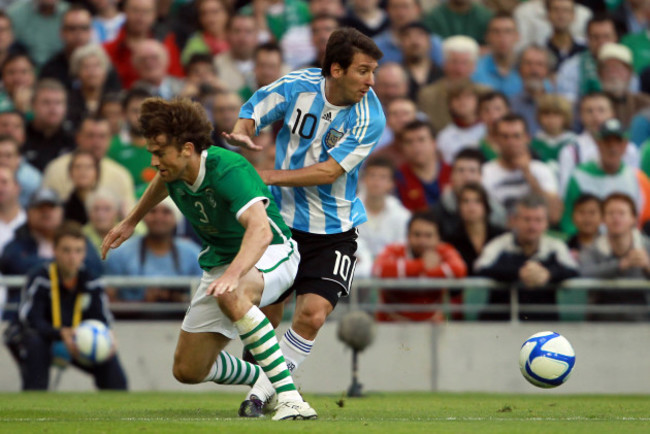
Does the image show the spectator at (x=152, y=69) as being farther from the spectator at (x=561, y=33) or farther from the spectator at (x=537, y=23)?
the spectator at (x=561, y=33)

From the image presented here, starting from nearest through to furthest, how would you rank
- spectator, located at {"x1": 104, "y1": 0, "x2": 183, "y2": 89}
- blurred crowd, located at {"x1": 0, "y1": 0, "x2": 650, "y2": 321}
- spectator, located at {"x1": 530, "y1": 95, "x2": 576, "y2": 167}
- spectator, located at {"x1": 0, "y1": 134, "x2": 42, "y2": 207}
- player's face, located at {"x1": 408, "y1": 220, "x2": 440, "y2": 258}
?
1. player's face, located at {"x1": 408, "y1": 220, "x2": 440, "y2": 258}
2. blurred crowd, located at {"x1": 0, "y1": 0, "x2": 650, "y2": 321}
3. spectator, located at {"x1": 0, "y1": 134, "x2": 42, "y2": 207}
4. spectator, located at {"x1": 530, "y1": 95, "x2": 576, "y2": 167}
5. spectator, located at {"x1": 104, "y1": 0, "x2": 183, "y2": 89}

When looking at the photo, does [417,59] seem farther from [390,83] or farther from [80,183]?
[80,183]

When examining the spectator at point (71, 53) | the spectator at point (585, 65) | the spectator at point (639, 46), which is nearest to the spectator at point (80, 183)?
the spectator at point (71, 53)

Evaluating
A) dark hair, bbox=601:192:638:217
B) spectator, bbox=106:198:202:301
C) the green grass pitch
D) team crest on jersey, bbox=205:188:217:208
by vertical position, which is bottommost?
the green grass pitch

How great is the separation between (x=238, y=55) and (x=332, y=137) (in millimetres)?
7856

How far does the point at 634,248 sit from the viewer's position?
13.0 meters

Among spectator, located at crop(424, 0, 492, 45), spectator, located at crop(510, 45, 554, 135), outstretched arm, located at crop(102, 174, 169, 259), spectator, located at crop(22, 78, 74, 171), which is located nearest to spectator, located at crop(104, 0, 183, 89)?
spectator, located at crop(22, 78, 74, 171)

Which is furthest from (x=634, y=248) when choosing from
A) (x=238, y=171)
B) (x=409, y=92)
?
(x=238, y=171)

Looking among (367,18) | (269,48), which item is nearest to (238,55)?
(269,48)

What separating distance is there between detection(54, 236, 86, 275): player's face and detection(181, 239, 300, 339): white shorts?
4774mm

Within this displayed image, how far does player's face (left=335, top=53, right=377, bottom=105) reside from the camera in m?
8.38

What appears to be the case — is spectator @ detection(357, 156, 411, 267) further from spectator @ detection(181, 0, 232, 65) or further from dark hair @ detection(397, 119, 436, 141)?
spectator @ detection(181, 0, 232, 65)

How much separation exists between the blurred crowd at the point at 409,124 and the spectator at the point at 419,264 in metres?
0.02

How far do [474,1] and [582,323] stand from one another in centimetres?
601
